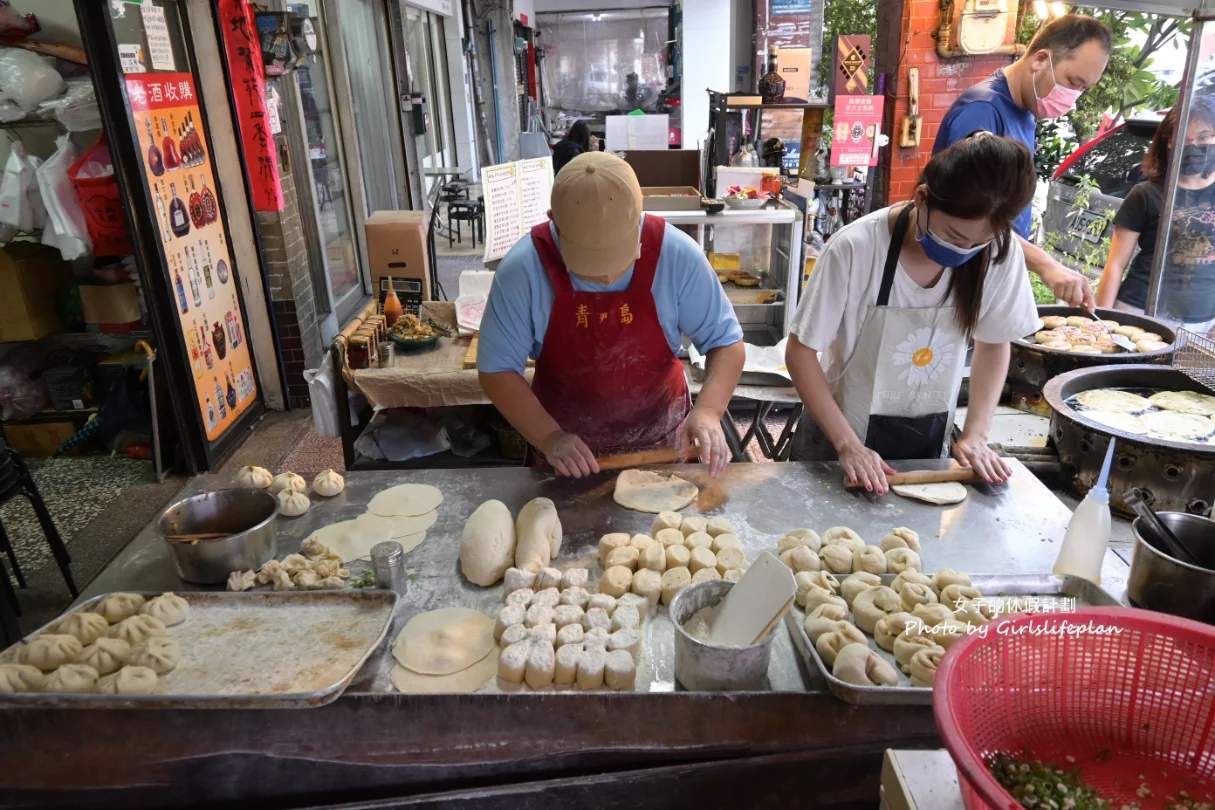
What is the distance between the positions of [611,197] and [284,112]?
5.08 meters

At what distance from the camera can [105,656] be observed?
171 cm

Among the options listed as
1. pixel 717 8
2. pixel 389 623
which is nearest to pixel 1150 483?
pixel 389 623

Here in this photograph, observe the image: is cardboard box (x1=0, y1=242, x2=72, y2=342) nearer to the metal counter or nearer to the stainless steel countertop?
the stainless steel countertop

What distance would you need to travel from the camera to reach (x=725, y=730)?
1564 millimetres

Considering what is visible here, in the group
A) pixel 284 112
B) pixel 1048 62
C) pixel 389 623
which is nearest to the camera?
pixel 389 623

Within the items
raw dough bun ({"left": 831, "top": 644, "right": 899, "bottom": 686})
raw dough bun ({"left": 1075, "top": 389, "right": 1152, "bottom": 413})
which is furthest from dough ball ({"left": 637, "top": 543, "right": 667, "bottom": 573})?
raw dough bun ({"left": 1075, "top": 389, "right": 1152, "bottom": 413})

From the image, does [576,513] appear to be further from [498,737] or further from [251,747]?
[251,747]

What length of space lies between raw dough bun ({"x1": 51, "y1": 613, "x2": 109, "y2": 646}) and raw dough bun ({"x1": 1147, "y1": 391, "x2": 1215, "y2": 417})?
147 inches

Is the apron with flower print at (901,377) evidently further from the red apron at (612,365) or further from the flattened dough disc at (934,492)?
the red apron at (612,365)

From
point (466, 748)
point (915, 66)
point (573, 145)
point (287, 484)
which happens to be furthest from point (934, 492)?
point (573, 145)

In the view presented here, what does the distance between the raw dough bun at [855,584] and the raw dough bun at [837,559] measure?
57mm

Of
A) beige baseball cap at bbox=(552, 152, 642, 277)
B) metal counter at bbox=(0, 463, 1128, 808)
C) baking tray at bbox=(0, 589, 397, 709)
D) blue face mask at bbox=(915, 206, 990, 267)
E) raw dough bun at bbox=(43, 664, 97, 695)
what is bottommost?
metal counter at bbox=(0, 463, 1128, 808)

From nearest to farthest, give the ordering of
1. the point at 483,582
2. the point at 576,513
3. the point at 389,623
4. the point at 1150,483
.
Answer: the point at 389,623, the point at 483,582, the point at 576,513, the point at 1150,483

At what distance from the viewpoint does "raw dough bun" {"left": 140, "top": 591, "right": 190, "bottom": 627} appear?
1.87 metres
